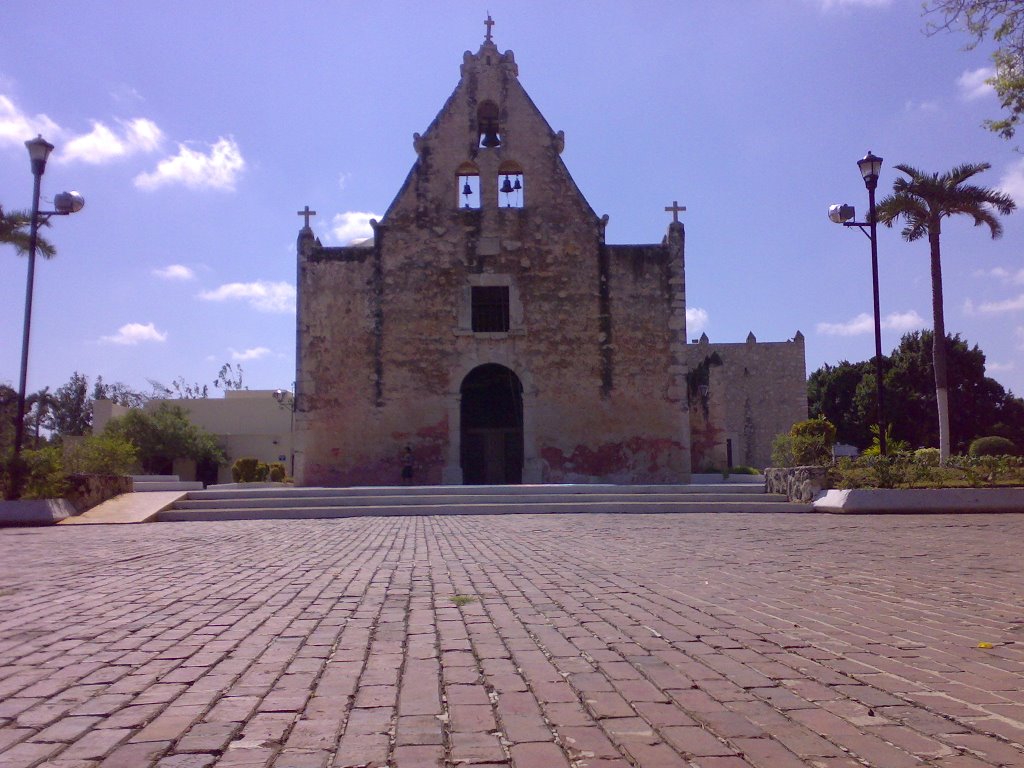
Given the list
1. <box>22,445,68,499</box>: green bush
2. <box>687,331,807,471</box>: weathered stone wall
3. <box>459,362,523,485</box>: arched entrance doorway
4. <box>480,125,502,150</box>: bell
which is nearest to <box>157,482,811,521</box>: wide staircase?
<box>22,445,68,499</box>: green bush

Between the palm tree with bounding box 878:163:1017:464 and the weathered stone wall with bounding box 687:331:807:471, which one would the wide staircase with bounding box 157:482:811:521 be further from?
the weathered stone wall with bounding box 687:331:807:471

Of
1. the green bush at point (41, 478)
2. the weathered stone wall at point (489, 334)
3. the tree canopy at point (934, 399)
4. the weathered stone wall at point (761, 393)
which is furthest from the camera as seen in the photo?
the tree canopy at point (934, 399)

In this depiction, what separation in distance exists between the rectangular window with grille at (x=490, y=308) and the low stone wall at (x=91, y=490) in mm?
10016

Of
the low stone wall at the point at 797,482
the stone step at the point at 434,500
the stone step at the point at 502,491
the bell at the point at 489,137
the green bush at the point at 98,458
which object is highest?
the bell at the point at 489,137

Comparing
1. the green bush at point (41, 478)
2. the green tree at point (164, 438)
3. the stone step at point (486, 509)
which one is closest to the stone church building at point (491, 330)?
the stone step at point (486, 509)

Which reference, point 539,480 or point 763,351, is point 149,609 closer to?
point 539,480

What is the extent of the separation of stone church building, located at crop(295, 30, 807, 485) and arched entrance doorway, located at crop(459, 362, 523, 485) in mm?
41

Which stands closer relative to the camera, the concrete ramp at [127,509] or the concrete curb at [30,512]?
the concrete curb at [30,512]

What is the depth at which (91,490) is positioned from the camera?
16484 millimetres

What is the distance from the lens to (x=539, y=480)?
22.9 meters

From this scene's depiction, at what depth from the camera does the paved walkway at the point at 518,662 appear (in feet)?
10.6

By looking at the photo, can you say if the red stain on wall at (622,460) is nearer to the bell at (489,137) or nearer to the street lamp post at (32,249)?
the bell at (489,137)

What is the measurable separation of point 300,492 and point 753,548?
441 inches

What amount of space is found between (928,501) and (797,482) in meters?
2.50
